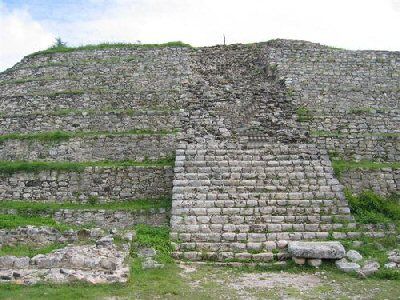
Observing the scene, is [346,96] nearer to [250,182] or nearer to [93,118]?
[250,182]

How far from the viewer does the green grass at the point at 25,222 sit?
1207 cm

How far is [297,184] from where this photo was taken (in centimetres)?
1352

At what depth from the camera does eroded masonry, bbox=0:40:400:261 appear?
12586 mm

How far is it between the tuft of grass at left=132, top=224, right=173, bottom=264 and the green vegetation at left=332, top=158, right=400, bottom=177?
A: 5978 millimetres

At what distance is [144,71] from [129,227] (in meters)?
9.01

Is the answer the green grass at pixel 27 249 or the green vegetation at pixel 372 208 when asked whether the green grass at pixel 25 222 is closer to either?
the green grass at pixel 27 249

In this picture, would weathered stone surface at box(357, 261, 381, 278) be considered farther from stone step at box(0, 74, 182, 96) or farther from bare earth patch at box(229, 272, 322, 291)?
stone step at box(0, 74, 182, 96)

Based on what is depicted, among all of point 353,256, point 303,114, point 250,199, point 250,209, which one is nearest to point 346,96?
point 303,114

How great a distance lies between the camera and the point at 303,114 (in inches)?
683

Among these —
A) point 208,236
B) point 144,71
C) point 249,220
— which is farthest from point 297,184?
point 144,71

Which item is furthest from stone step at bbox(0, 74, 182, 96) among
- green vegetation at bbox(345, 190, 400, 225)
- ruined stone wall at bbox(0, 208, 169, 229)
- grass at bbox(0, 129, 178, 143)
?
green vegetation at bbox(345, 190, 400, 225)

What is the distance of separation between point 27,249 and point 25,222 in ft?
7.43

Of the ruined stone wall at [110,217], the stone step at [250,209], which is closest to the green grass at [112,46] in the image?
the ruined stone wall at [110,217]

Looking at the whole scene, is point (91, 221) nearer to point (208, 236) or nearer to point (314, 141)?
point (208, 236)
